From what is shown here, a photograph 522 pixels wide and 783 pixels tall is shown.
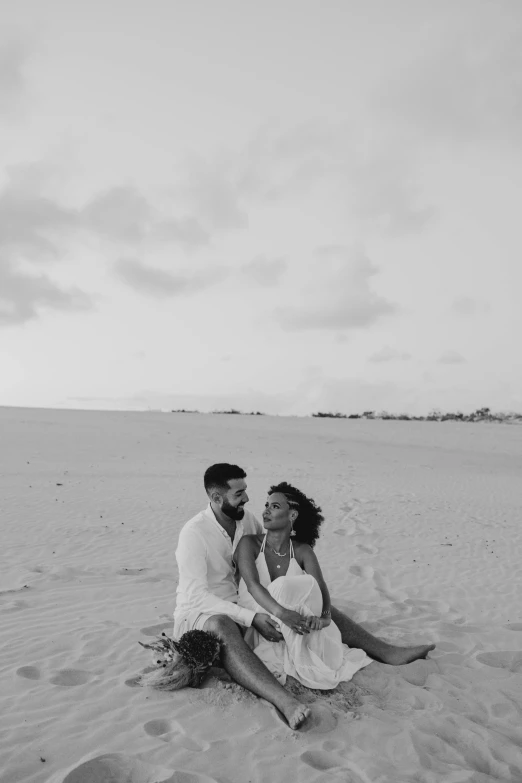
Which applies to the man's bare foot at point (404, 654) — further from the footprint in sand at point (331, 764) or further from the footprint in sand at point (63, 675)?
the footprint in sand at point (63, 675)

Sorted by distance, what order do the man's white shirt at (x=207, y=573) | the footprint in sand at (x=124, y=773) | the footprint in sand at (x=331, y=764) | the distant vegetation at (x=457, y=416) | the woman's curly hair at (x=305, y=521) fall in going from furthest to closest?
the distant vegetation at (x=457, y=416), the woman's curly hair at (x=305, y=521), the man's white shirt at (x=207, y=573), the footprint in sand at (x=331, y=764), the footprint in sand at (x=124, y=773)

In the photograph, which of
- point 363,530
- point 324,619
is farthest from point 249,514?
point 363,530

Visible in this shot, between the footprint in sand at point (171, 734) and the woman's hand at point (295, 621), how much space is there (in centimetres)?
104

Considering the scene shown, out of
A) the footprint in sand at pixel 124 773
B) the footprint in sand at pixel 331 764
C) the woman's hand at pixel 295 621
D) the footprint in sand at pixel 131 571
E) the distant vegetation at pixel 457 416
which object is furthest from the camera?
the distant vegetation at pixel 457 416

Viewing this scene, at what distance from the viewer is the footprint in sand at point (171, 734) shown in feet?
12.2

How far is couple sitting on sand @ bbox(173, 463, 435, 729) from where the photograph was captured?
4.52 metres

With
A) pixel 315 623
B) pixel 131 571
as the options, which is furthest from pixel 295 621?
pixel 131 571

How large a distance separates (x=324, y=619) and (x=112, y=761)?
6.07 ft

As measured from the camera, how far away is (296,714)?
12.8 feet

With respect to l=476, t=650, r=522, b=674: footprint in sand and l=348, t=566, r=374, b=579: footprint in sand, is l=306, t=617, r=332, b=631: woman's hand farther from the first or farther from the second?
l=348, t=566, r=374, b=579: footprint in sand

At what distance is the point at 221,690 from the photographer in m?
4.41

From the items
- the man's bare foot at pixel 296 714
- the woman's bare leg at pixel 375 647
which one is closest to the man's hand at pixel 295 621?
the man's bare foot at pixel 296 714

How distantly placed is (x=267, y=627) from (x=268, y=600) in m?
0.19

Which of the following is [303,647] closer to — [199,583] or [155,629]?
[199,583]
